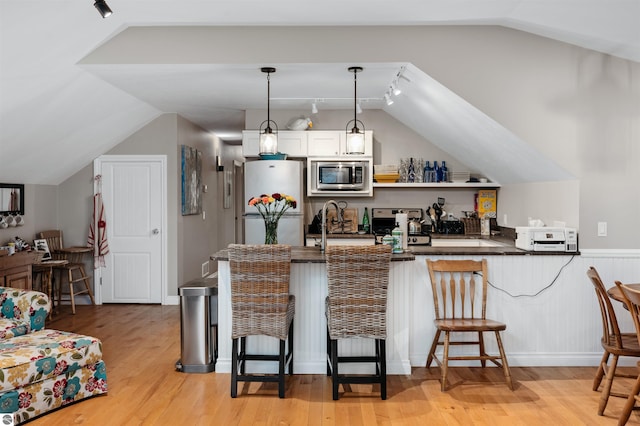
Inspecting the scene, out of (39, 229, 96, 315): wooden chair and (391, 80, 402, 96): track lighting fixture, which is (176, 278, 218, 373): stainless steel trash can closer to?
(391, 80, 402, 96): track lighting fixture

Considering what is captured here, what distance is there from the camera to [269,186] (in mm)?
6270

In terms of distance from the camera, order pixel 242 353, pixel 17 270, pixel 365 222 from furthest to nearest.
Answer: pixel 365 222 → pixel 17 270 → pixel 242 353

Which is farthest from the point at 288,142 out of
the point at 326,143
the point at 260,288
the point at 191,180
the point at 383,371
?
the point at 383,371

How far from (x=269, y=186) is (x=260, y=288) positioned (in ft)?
8.95

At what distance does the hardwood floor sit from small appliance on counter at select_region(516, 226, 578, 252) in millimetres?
935

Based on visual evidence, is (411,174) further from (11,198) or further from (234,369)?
(11,198)

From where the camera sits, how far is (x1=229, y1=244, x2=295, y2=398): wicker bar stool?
11.9ft

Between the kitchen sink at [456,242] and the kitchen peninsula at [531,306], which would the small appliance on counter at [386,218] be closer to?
the kitchen sink at [456,242]

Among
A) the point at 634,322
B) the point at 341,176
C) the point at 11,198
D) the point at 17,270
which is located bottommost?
Result: the point at 634,322

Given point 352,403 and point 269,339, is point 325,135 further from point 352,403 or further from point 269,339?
point 352,403

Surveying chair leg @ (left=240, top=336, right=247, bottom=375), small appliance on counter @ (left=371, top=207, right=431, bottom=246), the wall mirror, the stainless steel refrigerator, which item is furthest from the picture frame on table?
small appliance on counter @ (left=371, top=207, right=431, bottom=246)

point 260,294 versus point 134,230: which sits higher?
point 134,230

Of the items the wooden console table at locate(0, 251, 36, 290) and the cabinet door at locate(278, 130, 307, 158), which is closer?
the wooden console table at locate(0, 251, 36, 290)

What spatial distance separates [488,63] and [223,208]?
6203 millimetres
